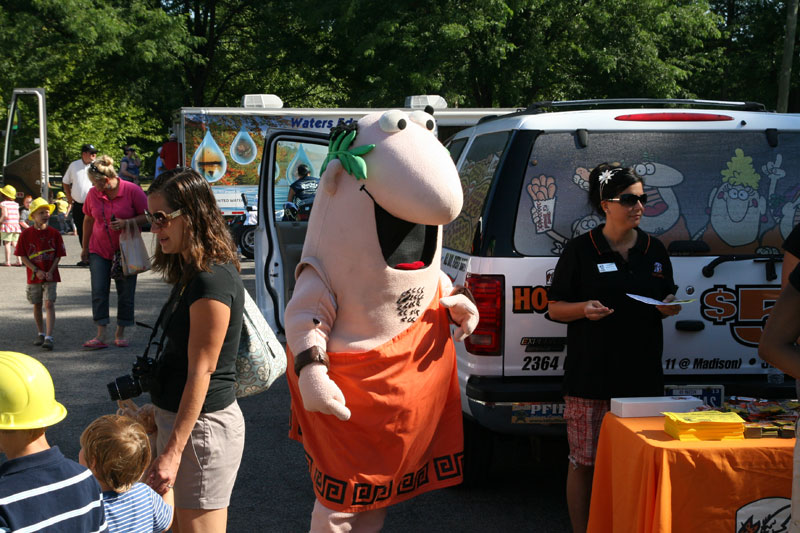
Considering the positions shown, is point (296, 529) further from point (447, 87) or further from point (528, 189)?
point (447, 87)

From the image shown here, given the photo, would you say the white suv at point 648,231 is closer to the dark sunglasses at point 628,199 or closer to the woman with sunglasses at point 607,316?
the woman with sunglasses at point 607,316

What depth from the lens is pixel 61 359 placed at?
814cm

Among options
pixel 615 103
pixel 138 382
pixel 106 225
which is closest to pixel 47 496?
pixel 138 382

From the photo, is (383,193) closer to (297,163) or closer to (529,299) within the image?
(529,299)

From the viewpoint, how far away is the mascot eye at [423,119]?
10.7 ft

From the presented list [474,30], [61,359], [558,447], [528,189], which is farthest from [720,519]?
[474,30]

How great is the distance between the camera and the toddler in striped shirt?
2473 mm

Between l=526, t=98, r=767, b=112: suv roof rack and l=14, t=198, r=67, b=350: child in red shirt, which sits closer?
l=526, t=98, r=767, b=112: suv roof rack

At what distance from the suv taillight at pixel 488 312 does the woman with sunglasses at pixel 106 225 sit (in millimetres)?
4558

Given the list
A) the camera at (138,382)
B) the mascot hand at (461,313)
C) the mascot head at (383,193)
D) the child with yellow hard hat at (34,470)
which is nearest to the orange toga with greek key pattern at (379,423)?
the mascot hand at (461,313)

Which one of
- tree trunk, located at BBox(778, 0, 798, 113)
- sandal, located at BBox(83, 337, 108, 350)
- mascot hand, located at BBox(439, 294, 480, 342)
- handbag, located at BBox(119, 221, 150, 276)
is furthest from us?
tree trunk, located at BBox(778, 0, 798, 113)

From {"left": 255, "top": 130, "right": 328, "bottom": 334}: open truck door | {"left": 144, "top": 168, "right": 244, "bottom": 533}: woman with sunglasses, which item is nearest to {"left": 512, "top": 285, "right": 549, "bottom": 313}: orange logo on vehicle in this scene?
{"left": 144, "top": 168, "right": 244, "bottom": 533}: woman with sunglasses

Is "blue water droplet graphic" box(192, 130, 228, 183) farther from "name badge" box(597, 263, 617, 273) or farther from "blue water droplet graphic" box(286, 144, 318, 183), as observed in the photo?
"name badge" box(597, 263, 617, 273)

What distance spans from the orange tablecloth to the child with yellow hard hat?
1.96m
